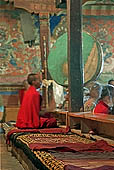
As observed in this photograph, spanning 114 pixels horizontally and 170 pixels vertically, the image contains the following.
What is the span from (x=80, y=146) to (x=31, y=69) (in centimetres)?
1002

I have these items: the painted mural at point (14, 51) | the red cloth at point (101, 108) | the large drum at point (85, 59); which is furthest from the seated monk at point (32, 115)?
the painted mural at point (14, 51)

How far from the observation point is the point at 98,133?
5734 millimetres

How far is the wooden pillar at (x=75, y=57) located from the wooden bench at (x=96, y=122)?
0.99ft

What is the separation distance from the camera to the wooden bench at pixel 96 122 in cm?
509

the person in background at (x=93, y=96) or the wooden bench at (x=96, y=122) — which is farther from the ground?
the person in background at (x=93, y=96)

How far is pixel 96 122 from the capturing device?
19.1 ft

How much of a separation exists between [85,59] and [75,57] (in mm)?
1795

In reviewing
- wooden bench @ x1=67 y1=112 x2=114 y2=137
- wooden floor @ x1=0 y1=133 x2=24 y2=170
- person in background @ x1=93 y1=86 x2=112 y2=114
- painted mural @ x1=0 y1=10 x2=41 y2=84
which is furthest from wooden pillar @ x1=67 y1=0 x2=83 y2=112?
painted mural @ x1=0 y1=10 x2=41 y2=84

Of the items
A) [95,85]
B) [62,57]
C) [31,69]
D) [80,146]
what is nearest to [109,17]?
[31,69]

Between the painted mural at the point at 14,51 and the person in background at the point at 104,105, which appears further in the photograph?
the painted mural at the point at 14,51

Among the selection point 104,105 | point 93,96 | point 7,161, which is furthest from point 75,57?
point 7,161

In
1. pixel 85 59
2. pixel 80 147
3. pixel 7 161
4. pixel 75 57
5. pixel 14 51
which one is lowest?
pixel 7 161

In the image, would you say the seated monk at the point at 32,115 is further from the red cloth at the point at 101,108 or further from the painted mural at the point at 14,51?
the painted mural at the point at 14,51

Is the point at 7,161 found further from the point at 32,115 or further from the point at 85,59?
the point at 85,59
